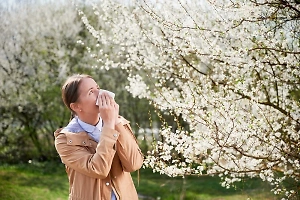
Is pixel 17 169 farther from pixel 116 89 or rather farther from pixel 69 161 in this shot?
pixel 69 161

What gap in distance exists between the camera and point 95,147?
84.7 inches

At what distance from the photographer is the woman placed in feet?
6.63

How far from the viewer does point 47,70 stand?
12.0 meters

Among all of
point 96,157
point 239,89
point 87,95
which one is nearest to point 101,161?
point 96,157

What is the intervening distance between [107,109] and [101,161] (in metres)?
0.20

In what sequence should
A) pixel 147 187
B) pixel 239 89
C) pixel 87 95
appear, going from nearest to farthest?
pixel 87 95 → pixel 239 89 → pixel 147 187

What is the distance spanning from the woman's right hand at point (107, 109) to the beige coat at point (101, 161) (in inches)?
1.1

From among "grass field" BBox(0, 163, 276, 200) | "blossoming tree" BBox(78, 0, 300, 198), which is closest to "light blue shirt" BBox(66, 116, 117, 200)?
"blossoming tree" BBox(78, 0, 300, 198)

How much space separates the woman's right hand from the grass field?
4919 mm

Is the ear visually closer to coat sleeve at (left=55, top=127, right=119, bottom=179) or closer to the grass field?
coat sleeve at (left=55, top=127, right=119, bottom=179)

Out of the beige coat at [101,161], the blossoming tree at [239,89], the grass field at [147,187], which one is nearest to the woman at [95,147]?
the beige coat at [101,161]

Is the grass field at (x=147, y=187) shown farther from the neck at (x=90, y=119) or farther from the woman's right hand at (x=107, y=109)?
the woman's right hand at (x=107, y=109)

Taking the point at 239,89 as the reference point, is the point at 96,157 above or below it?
below

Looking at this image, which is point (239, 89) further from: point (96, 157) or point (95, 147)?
point (96, 157)
